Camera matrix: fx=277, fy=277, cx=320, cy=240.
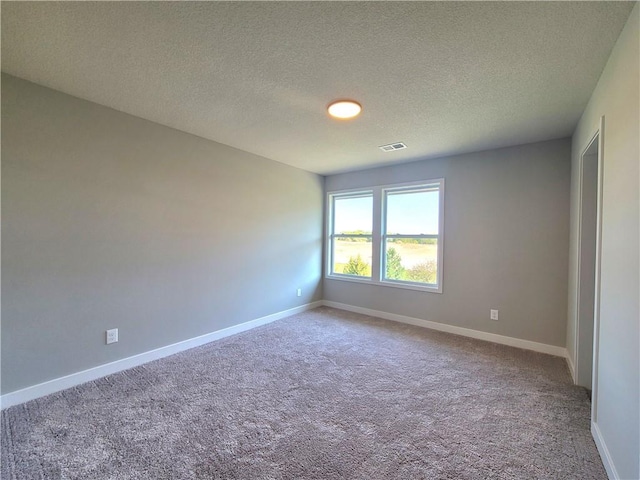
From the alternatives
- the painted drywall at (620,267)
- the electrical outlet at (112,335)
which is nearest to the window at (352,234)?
the painted drywall at (620,267)

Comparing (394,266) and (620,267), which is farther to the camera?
(394,266)

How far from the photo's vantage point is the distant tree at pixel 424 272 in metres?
4.06

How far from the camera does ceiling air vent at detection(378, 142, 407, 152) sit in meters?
3.40

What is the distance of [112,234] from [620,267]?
3732 mm

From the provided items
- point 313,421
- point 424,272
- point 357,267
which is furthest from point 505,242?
point 313,421

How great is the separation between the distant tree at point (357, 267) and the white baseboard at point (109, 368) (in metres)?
1.81

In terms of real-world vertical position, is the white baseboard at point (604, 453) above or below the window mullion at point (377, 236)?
below

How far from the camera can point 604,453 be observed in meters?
1.60

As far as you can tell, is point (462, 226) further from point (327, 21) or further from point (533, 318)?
point (327, 21)

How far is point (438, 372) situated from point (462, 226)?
2.00m

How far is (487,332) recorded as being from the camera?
3.57 m

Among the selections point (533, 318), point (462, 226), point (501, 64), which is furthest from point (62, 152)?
point (533, 318)

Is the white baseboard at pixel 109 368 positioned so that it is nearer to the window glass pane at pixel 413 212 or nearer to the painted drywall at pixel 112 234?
the painted drywall at pixel 112 234

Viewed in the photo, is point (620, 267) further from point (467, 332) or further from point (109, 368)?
point (109, 368)
